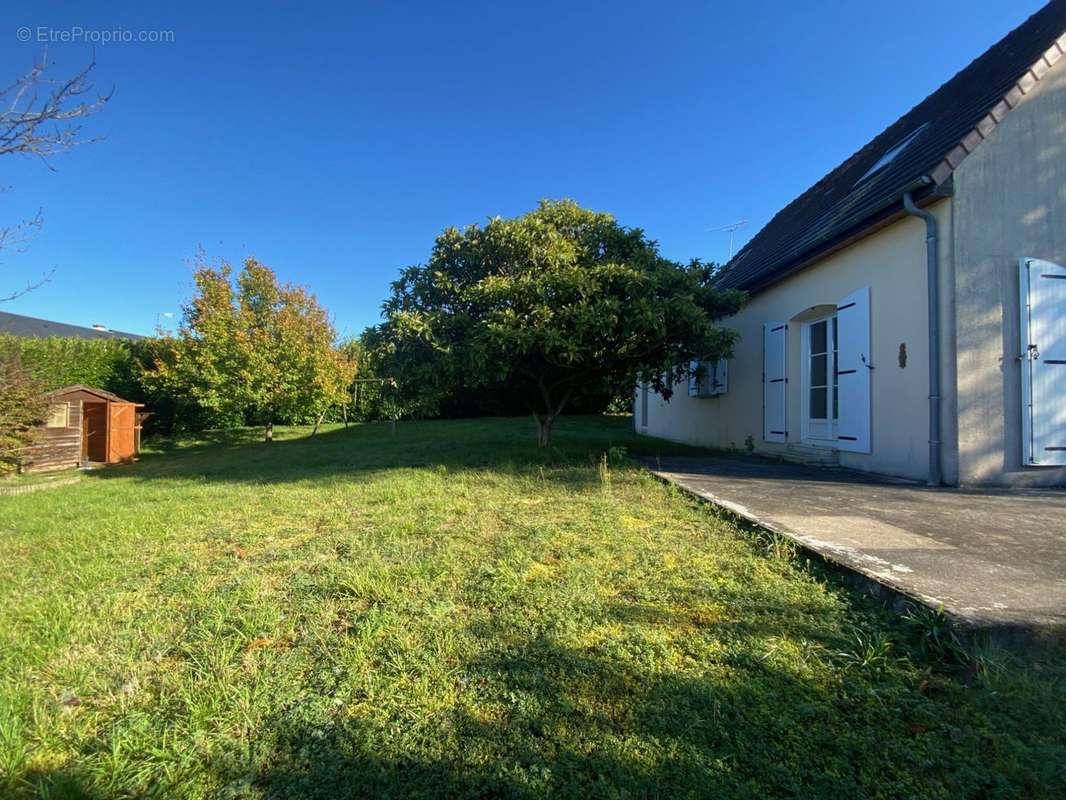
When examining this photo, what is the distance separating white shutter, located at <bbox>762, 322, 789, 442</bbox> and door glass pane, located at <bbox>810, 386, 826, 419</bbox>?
1.25 ft

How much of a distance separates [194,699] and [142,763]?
10.9 inches

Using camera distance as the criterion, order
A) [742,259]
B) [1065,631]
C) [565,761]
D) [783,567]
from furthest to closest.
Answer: [742,259] < [783,567] < [1065,631] < [565,761]

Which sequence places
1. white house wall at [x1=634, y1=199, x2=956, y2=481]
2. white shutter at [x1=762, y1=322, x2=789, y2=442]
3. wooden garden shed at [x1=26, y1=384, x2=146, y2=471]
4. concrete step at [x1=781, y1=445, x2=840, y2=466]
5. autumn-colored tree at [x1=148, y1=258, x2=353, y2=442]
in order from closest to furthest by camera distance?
white house wall at [x1=634, y1=199, x2=956, y2=481] → concrete step at [x1=781, y1=445, x2=840, y2=466] → white shutter at [x1=762, y1=322, x2=789, y2=442] → wooden garden shed at [x1=26, y1=384, x2=146, y2=471] → autumn-colored tree at [x1=148, y1=258, x2=353, y2=442]

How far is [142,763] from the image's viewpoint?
1.60m

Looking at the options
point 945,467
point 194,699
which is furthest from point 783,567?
point 945,467

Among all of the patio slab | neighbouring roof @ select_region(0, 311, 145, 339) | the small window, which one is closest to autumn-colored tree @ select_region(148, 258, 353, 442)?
the small window

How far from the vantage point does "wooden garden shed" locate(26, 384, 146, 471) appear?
10578 millimetres

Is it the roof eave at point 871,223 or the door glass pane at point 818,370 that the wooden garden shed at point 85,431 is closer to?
the roof eave at point 871,223

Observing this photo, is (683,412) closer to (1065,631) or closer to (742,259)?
(742,259)

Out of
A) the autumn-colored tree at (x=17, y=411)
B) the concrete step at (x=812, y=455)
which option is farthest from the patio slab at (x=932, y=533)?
the autumn-colored tree at (x=17, y=411)

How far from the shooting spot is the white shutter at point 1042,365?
5.33 m

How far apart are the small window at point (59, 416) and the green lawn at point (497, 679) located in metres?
9.53

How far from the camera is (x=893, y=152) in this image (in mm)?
7707

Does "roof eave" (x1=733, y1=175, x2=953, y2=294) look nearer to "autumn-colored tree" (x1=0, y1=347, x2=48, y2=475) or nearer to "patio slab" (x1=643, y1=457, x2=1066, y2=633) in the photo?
"patio slab" (x1=643, y1=457, x2=1066, y2=633)
